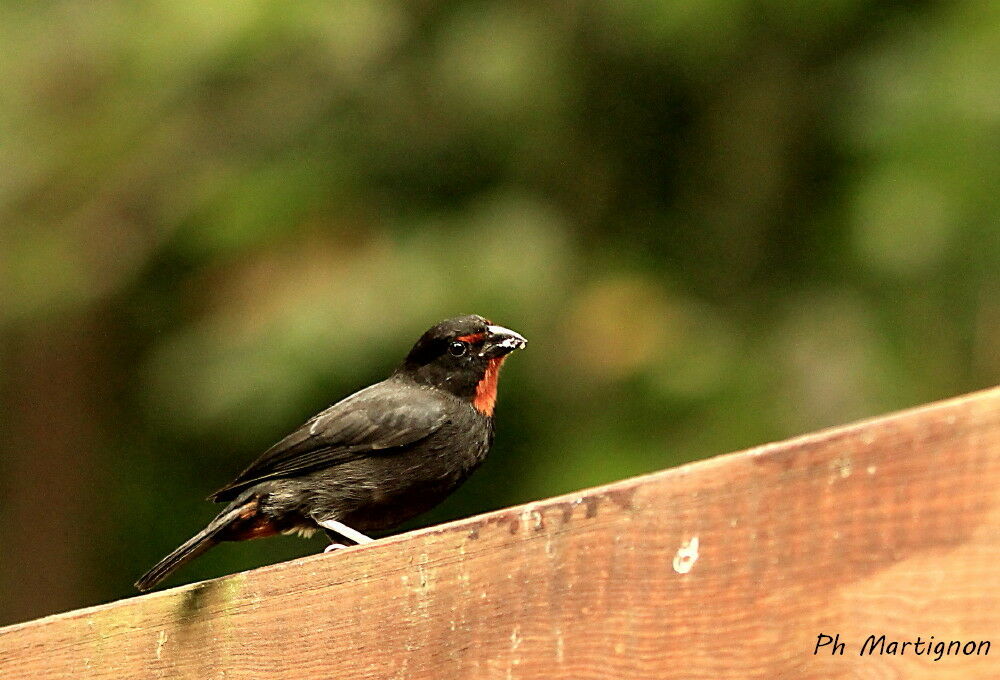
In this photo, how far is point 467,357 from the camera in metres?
4.26

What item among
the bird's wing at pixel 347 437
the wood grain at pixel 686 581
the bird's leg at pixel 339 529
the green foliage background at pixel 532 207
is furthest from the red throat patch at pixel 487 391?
Result: the green foliage background at pixel 532 207

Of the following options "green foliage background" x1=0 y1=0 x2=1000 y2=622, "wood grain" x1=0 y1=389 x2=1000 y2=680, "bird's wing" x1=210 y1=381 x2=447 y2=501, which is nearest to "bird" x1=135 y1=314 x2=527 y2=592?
"bird's wing" x1=210 y1=381 x2=447 y2=501

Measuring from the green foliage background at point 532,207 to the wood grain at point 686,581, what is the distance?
3.50m

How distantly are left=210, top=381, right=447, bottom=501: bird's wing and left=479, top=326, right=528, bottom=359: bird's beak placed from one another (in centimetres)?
24

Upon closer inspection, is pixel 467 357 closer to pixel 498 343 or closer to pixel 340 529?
pixel 498 343

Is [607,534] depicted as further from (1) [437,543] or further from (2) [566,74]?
(2) [566,74]

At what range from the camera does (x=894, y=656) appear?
1883 mm

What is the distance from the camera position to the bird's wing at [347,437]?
3.97 meters

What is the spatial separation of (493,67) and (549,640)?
4.99 metres

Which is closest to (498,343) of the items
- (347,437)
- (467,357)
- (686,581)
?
(467,357)

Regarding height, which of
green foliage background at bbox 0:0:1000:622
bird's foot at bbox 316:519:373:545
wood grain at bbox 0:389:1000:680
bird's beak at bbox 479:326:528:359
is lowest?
wood grain at bbox 0:389:1000:680

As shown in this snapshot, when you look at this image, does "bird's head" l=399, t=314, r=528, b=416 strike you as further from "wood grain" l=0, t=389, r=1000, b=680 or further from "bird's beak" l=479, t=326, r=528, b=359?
"wood grain" l=0, t=389, r=1000, b=680

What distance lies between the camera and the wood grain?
1870 mm

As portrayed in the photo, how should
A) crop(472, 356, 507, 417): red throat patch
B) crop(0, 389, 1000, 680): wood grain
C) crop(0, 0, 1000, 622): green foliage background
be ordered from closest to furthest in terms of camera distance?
crop(0, 389, 1000, 680): wood grain → crop(472, 356, 507, 417): red throat patch → crop(0, 0, 1000, 622): green foliage background
